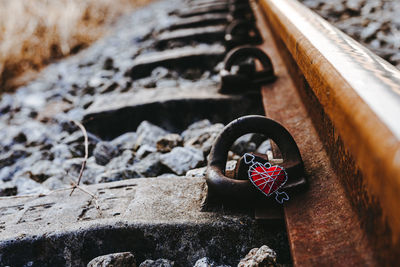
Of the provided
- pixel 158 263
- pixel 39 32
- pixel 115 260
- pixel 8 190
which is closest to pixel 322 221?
pixel 158 263

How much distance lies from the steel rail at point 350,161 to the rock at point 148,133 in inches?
33.7

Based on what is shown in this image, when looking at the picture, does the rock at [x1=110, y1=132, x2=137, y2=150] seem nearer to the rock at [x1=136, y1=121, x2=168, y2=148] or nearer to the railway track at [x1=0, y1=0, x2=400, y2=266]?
the rock at [x1=136, y1=121, x2=168, y2=148]

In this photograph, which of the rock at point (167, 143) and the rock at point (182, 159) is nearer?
the rock at point (182, 159)

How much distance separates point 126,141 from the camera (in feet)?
6.72

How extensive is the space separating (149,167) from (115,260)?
662mm

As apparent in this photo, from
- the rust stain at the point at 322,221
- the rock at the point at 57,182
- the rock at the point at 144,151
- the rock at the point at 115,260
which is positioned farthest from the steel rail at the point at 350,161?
the rock at the point at 57,182

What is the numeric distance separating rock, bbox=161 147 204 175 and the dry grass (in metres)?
2.85

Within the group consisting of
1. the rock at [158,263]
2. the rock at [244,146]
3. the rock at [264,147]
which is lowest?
the rock at [244,146]

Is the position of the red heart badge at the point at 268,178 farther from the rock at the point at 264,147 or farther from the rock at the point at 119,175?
the rock at the point at 119,175

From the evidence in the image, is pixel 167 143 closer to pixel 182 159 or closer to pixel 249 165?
pixel 182 159

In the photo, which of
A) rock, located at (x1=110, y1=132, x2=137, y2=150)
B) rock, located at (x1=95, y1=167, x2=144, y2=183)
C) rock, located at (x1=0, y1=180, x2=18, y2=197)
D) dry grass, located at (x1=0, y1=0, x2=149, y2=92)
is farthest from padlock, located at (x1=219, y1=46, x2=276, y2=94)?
dry grass, located at (x1=0, y1=0, x2=149, y2=92)

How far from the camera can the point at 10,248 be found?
110 cm

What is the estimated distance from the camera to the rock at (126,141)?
2.00m

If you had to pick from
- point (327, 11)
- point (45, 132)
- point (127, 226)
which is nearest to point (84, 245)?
point (127, 226)
